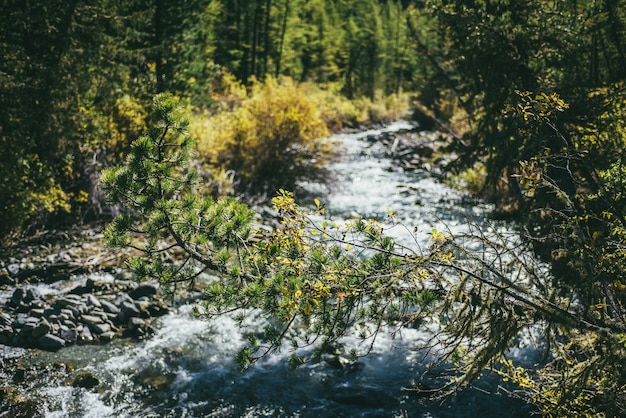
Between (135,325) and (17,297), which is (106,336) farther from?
(17,297)

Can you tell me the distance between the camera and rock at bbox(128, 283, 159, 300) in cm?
1002

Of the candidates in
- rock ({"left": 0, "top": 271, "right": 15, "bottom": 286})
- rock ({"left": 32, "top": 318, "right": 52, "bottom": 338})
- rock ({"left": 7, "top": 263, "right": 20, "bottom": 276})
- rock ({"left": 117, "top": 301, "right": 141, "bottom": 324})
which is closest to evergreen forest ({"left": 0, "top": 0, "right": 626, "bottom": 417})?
rock ({"left": 7, "top": 263, "right": 20, "bottom": 276})

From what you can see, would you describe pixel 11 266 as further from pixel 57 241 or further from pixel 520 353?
pixel 520 353

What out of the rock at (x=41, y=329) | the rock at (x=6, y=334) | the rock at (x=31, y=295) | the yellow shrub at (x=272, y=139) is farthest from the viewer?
the yellow shrub at (x=272, y=139)

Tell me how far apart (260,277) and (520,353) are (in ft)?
20.6

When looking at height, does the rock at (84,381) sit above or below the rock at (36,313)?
below

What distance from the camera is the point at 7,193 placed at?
10.8 meters

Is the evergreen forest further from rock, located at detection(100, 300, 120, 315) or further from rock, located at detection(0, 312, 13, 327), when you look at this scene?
rock, located at detection(0, 312, 13, 327)

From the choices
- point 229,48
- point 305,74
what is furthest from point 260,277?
point 305,74

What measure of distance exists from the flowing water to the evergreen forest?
18.1 inches

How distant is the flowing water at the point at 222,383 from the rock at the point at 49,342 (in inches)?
4.6

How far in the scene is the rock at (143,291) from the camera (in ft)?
32.9

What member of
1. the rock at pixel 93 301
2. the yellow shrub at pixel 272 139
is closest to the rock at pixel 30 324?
the rock at pixel 93 301

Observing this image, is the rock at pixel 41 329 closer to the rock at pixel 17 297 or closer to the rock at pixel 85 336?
the rock at pixel 85 336
